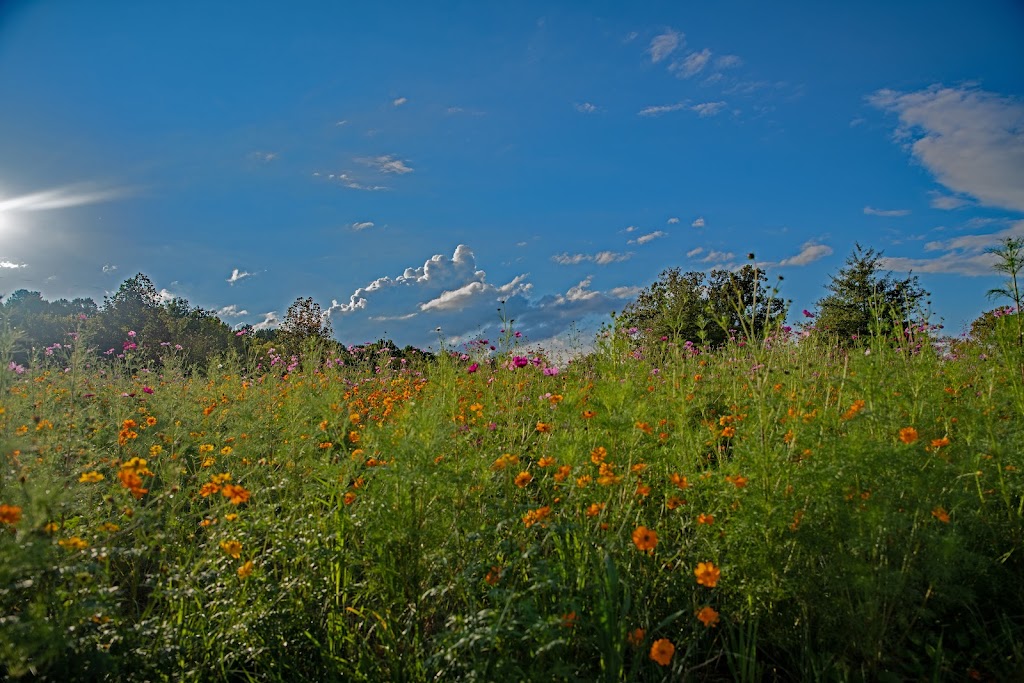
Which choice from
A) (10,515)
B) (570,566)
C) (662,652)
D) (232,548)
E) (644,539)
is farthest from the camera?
(570,566)

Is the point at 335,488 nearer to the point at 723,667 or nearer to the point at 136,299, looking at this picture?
the point at 723,667

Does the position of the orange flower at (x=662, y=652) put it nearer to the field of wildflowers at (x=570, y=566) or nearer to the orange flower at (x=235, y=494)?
the field of wildflowers at (x=570, y=566)

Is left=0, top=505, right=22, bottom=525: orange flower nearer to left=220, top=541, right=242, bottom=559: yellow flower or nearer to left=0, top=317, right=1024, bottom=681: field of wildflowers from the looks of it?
left=0, top=317, right=1024, bottom=681: field of wildflowers

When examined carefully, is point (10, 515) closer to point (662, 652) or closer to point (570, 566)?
point (570, 566)

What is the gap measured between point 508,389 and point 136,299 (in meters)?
26.9

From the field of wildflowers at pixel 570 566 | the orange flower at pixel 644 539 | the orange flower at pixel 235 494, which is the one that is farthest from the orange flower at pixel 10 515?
the orange flower at pixel 644 539

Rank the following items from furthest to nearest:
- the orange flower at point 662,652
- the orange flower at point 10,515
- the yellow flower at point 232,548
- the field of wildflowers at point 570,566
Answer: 1. the yellow flower at point 232,548
2. the field of wildflowers at point 570,566
3. the orange flower at point 662,652
4. the orange flower at point 10,515

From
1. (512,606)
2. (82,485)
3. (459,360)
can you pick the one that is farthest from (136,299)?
(512,606)

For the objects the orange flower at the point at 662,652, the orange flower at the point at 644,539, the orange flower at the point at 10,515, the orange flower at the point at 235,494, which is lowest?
the orange flower at the point at 662,652

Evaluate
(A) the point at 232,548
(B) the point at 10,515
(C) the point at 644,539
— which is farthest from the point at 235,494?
(C) the point at 644,539

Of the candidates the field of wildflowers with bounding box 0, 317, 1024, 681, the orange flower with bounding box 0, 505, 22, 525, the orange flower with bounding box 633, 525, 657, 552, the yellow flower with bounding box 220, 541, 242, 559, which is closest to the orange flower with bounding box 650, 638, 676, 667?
the field of wildflowers with bounding box 0, 317, 1024, 681

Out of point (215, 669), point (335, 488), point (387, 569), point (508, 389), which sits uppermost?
point (508, 389)

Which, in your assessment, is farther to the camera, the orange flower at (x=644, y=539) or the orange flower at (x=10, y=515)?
the orange flower at (x=644, y=539)

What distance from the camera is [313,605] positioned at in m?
2.31
